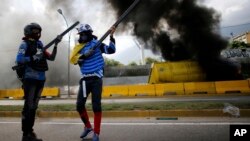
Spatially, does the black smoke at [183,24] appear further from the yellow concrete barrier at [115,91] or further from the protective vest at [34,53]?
the protective vest at [34,53]

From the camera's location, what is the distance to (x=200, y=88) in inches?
776

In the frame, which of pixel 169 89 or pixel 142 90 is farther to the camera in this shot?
pixel 142 90

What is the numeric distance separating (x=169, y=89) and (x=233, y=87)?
12.4 ft

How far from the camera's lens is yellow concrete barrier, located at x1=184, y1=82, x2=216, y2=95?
19.5 metres

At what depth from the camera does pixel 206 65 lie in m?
24.0

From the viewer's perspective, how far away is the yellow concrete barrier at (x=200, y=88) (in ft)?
64.0

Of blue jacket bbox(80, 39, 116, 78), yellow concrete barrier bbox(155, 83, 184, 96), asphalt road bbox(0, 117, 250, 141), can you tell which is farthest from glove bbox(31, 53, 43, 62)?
yellow concrete barrier bbox(155, 83, 184, 96)

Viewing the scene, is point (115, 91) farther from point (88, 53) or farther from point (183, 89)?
point (88, 53)

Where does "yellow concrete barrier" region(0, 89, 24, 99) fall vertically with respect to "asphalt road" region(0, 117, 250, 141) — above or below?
above

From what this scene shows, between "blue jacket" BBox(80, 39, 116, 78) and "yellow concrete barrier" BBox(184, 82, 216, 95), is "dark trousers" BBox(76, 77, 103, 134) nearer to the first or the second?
"blue jacket" BBox(80, 39, 116, 78)

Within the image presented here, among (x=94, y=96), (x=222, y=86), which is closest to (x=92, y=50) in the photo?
(x=94, y=96)

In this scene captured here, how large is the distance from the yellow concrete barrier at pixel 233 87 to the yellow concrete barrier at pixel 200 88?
0.30 meters

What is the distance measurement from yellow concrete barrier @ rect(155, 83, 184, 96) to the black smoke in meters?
5.66

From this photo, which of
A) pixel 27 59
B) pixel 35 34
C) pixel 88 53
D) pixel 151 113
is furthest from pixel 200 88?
pixel 27 59
